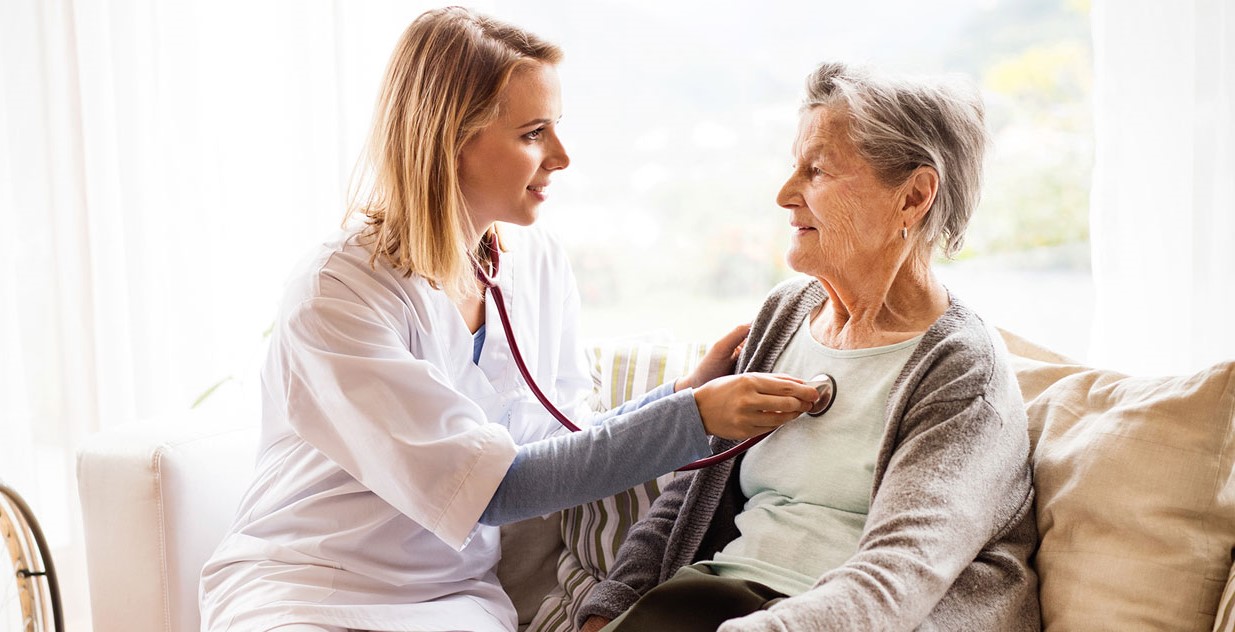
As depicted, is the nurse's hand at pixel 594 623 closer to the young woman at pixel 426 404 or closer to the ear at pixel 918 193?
the young woman at pixel 426 404

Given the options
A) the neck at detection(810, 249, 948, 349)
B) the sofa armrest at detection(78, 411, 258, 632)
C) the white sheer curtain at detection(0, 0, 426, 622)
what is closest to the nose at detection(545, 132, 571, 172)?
the neck at detection(810, 249, 948, 349)

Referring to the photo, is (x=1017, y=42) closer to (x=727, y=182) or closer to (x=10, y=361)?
(x=727, y=182)

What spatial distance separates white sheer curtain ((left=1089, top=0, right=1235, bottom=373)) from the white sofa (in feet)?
1.69

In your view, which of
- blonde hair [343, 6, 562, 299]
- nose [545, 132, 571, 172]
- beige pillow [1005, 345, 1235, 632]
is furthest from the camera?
nose [545, 132, 571, 172]

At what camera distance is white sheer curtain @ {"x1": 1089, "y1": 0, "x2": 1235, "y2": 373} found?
1.95 metres

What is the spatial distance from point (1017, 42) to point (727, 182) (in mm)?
1237

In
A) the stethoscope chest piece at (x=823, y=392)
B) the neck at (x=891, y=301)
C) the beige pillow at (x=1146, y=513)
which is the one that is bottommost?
the beige pillow at (x=1146, y=513)

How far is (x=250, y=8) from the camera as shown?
2.73 metres

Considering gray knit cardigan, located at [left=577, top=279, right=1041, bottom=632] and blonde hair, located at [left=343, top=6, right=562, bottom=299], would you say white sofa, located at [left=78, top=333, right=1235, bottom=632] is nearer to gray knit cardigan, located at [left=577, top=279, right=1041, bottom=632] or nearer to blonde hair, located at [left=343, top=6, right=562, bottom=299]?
gray knit cardigan, located at [left=577, top=279, right=1041, bottom=632]

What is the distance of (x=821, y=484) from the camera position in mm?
1418

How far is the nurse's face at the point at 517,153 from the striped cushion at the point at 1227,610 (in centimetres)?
111

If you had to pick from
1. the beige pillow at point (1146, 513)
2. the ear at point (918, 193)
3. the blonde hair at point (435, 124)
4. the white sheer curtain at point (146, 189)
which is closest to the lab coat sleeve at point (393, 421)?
the blonde hair at point (435, 124)

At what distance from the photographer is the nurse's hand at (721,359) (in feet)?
5.55

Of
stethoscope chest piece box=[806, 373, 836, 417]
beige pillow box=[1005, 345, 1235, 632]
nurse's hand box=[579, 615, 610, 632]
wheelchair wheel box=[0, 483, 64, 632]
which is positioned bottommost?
nurse's hand box=[579, 615, 610, 632]
